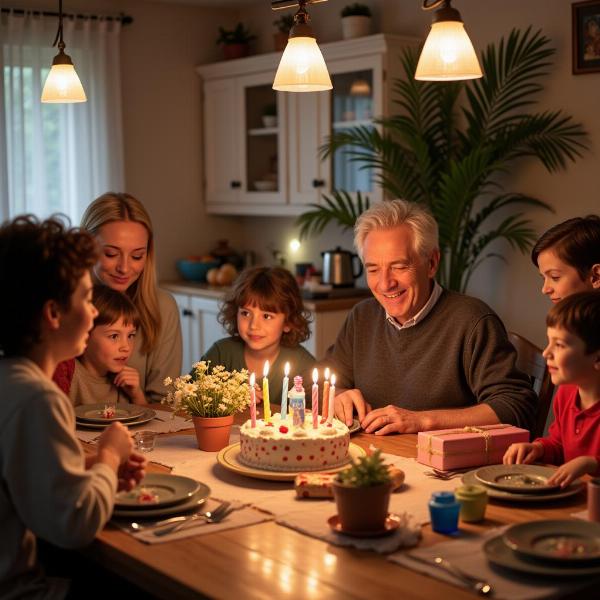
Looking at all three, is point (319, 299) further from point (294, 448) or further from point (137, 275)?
point (294, 448)

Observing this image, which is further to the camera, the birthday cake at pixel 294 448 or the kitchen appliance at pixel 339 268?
the kitchen appliance at pixel 339 268

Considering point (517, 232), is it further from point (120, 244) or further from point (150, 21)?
point (150, 21)

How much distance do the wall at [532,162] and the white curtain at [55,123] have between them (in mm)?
1604

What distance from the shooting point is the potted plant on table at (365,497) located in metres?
1.82

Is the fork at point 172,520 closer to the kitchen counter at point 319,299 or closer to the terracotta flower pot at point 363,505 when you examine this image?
the terracotta flower pot at point 363,505

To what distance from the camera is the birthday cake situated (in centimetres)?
220

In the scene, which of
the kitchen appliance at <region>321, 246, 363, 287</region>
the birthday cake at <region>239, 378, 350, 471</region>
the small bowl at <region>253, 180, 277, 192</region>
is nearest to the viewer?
the birthday cake at <region>239, 378, 350, 471</region>

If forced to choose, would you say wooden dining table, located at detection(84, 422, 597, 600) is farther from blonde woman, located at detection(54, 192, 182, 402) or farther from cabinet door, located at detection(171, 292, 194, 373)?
cabinet door, located at detection(171, 292, 194, 373)

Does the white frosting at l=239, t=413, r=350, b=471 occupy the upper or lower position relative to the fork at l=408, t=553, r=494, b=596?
upper

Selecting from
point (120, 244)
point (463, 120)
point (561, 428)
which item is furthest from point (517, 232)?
point (561, 428)

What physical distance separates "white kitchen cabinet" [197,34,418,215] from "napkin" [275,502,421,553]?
321 centimetres

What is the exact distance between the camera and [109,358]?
302cm

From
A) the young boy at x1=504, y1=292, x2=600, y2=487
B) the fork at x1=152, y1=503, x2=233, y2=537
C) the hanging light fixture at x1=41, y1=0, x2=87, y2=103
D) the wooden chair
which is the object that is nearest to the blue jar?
the young boy at x1=504, y1=292, x2=600, y2=487

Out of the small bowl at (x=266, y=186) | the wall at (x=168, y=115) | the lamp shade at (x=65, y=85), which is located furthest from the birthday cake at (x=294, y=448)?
the wall at (x=168, y=115)
